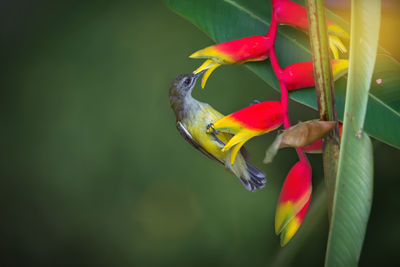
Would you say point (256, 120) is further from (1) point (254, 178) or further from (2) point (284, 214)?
(1) point (254, 178)

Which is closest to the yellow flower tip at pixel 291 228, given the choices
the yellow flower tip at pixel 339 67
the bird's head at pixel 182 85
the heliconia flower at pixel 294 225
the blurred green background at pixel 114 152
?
the heliconia flower at pixel 294 225

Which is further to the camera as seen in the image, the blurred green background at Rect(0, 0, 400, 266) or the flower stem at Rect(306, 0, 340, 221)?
the blurred green background at Rect(0, 0, 400, 266)

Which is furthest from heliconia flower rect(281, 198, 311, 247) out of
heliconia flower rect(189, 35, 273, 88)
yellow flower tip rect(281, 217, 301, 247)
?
heliconia flower rect(189, 35, 273, 88)

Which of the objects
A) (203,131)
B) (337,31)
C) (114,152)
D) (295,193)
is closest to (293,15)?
(337,31)

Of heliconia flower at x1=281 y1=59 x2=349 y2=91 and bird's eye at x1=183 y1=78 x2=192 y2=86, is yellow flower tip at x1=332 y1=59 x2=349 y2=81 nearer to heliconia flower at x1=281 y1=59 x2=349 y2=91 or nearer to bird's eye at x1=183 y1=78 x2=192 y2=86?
heliconia flower at x1=281 y1=59 x2=349 y2=91

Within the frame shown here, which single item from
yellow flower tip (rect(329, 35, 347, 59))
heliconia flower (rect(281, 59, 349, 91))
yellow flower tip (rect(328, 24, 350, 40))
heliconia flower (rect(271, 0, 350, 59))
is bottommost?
heliconia flower (rect(281, 59, 349, 91))

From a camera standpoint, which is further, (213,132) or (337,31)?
(213,132)

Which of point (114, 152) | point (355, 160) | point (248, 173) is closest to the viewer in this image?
point (355, 160)
